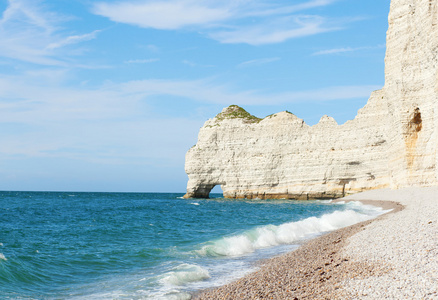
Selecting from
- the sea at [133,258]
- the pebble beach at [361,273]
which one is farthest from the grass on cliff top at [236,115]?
the pebble beach at [361,273]

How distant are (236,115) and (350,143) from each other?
60.0 ft

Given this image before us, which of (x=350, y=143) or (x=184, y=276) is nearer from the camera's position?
(x=184, y=276)

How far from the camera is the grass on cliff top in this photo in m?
54.8

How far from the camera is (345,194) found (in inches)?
1783

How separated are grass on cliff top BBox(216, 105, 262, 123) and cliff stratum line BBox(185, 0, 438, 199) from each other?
0.15 meters

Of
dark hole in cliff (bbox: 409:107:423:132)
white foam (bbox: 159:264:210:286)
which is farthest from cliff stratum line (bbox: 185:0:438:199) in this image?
white foam (bbox: 159:264:210:286)

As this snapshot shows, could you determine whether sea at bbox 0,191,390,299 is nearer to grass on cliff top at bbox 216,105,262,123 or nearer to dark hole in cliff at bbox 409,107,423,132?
dark hole in cliff at bbox 409,107,423,132

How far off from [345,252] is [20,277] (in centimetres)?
857

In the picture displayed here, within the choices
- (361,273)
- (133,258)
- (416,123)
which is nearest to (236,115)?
(416,123)

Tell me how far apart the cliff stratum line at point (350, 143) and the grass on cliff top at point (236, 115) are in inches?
6.1

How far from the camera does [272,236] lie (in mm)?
14938

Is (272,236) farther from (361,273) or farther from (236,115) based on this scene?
(236,115)

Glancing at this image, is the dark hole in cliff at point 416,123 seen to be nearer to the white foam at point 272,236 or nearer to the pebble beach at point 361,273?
the white foam at point 272,236

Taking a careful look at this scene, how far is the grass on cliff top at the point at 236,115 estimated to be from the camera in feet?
180
